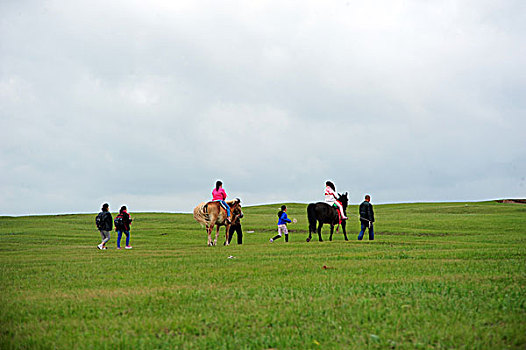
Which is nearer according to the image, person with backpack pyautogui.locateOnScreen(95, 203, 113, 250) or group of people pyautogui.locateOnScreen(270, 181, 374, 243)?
person with backpack pyautogui.locateOnScreen(95, 203, 113, 250)

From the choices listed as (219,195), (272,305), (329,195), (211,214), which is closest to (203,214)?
(211,214)

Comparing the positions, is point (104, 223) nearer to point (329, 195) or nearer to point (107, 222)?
point (107, 222)

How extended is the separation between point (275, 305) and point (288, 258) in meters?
7.86

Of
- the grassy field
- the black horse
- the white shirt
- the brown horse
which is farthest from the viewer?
the white shirt

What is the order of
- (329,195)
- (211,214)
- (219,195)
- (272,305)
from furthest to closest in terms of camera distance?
1. (329,195)
2. (219,195)
3. (211,214)
4. (272,305)

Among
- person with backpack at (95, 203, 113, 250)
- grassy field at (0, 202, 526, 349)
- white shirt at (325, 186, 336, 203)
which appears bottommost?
grassy field at (0, 202, 526, 349)

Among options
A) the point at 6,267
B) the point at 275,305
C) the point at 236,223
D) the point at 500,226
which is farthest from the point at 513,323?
the point at 500,226

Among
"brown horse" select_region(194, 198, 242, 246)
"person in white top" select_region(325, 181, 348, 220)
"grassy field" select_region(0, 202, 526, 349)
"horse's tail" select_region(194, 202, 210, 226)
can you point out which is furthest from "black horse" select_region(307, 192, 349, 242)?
"grassy field" select_region(0, 202, 526, 349)

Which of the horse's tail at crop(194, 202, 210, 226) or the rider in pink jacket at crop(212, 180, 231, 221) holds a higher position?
the rider in pink jacket at crop(212, 180, 231, 221)

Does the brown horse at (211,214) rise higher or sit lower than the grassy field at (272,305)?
higher

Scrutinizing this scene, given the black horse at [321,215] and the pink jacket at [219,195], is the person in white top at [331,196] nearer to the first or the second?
the black horse at [321,215]

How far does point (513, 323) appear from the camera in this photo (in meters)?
7.38

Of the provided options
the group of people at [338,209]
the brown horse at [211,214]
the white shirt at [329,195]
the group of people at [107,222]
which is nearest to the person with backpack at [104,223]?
the group of people at [107,222]

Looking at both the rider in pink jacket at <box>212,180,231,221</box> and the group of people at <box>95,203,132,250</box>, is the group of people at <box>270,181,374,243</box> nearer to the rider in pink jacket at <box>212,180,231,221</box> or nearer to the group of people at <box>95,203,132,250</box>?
the rider in pink jacket at <box>212,180,231,221</box>
